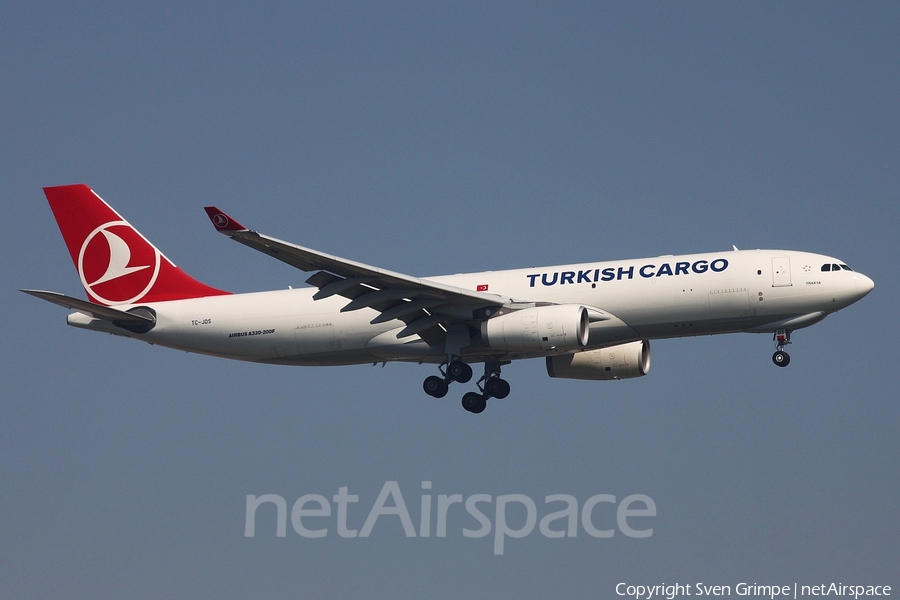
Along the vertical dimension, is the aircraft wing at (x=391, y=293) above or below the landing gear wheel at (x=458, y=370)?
above

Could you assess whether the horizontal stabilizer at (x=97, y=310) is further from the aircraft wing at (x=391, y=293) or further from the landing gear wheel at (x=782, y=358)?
the landing gear wheel at (x=782, y=358)

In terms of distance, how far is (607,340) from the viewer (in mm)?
37781

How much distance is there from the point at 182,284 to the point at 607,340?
15374 mm

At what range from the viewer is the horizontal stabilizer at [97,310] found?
1441 inches

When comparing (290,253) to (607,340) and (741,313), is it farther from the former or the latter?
(741,313)

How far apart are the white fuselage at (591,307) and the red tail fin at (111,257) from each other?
1059 millimetres

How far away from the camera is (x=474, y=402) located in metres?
41.0

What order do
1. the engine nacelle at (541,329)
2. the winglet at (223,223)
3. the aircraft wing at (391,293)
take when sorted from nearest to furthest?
the winglet at (223,223)
the aircraft wing at (391,293)
the engine nacelle at (541,329)

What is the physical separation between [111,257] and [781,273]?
76.7 ft

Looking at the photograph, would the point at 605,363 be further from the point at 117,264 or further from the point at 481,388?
the point at 117,264

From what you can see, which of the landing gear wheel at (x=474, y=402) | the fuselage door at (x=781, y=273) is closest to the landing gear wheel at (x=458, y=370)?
the landing gear wheel at (x=474, y=402)

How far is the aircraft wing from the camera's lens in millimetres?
35094

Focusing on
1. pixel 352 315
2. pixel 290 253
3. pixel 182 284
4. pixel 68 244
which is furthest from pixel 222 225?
pixel 68 244

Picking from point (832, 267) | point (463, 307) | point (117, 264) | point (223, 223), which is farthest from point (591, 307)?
point (117, 264)
